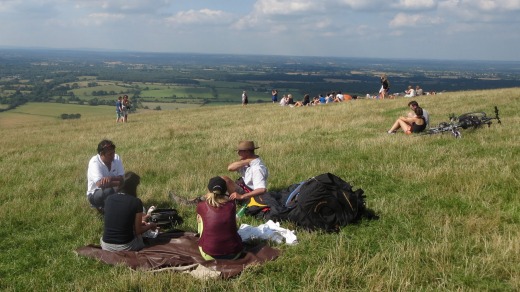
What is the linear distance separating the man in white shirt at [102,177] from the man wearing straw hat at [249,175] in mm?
2228

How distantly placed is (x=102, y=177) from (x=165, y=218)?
1.78 m

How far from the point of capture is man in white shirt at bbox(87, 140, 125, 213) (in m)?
7.98

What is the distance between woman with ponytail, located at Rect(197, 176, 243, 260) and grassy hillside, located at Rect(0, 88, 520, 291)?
1.75 feet

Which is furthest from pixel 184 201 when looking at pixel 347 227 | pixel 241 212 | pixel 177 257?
pixel 347 227

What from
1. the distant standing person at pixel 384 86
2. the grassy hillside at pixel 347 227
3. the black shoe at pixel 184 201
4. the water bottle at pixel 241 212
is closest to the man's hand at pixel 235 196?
the water bottle at pixel 241 212

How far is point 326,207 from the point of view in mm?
6820

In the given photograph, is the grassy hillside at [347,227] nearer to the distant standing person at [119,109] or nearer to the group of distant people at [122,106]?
the group of distant people at [122,106]

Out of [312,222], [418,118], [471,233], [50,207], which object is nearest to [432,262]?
[471,233]

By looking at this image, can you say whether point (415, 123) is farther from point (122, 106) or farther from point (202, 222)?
point (122, 106)

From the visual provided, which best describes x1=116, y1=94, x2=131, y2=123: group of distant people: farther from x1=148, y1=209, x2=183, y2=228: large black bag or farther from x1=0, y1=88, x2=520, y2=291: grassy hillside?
x1=148, y1=209, x2=183, y2=228: large black bag

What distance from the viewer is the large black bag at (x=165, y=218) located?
728cm

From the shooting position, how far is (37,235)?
714 centimetres

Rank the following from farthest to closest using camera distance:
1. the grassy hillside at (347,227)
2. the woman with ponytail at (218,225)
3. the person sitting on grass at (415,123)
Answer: the person sitting on grass at (415,123) < the woman with ponytail at (218,225) < the grassy hillside at (347,227)

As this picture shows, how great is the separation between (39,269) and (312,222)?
3926 mm
